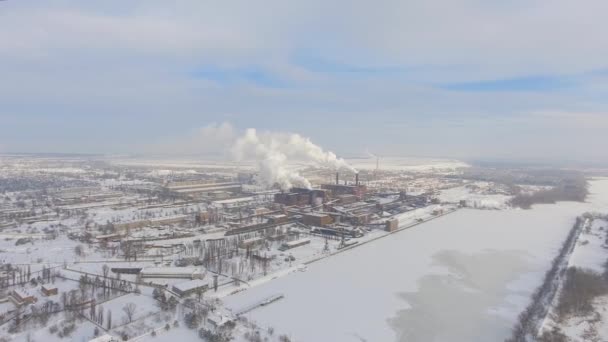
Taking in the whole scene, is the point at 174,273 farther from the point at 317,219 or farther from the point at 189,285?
the point at 317,219

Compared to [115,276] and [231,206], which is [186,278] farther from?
[231,206]

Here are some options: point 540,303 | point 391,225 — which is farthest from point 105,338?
point 391,225

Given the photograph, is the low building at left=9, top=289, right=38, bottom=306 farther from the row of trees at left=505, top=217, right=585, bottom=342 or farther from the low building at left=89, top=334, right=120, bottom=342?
the row of trees at left=505, top=217, right=585, bottom=342

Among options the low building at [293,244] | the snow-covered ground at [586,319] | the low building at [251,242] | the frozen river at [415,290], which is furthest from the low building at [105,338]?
the snow-covered ground at [586,319]

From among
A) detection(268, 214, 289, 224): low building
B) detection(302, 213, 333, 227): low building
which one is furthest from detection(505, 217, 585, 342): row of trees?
detection(268, 214, 289, 224): low building

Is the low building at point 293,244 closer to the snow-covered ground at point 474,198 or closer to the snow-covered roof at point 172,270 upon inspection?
the snow-covered roof at point 172,270

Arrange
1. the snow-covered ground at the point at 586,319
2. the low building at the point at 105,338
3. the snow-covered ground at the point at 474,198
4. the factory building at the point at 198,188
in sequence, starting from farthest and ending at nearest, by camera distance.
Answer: the factory building at the point at 198,188
the snow-covered ground at the point at 474,198
the snow-covered ground at the point at 586,319
the low building at the point at 105,338

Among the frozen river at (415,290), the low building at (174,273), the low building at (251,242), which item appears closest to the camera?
the frozen river at (415,290)

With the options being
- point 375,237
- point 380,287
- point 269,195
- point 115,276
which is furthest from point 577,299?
point 269,195
